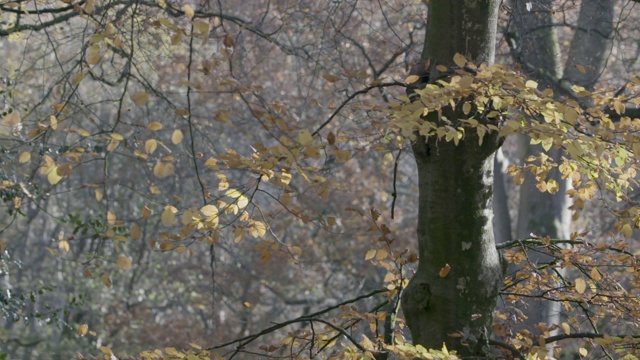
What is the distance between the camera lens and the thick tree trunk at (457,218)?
14.0 ft

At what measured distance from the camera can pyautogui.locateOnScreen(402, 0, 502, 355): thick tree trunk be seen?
14.0ft

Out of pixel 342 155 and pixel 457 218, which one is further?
pixel 457 218

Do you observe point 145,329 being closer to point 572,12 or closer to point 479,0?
point 572,12

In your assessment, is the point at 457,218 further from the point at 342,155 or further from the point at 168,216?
the point at 168,216

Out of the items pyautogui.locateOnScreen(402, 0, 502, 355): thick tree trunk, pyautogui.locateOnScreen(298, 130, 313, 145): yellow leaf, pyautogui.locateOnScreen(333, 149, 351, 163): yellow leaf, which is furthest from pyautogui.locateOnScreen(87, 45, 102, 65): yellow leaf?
pyautogui.locateOnScreen(402, 0, 502, 355): thick tree trunk

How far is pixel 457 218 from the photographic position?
170 inches

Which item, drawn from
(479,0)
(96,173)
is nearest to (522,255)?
(479,0)

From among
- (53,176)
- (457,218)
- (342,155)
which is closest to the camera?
(53,176)

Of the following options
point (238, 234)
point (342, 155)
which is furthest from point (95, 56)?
point (238, 234)

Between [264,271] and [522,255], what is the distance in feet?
33.0

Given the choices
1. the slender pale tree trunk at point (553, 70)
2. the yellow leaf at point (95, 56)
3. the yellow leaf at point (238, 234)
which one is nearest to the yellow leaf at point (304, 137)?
the yellow leaf at point (95, 56)

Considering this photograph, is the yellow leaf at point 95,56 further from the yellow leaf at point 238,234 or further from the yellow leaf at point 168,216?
the yellow leaf at point 238,234

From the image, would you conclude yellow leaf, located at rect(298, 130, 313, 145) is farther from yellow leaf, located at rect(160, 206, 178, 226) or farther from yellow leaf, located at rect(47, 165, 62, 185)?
yellow leaf, located at rect(47, 165, 62, 185)

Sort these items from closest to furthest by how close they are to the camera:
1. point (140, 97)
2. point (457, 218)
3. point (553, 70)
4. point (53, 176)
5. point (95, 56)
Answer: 1. point (140, 97)
2. point (95, 56)
3. point (53, 176)
4. point (457, 218)
5. point (553, 70)
